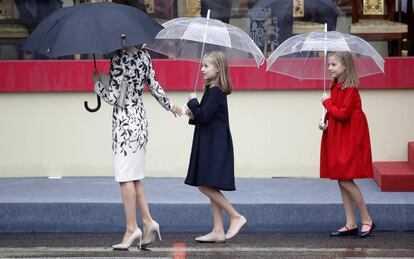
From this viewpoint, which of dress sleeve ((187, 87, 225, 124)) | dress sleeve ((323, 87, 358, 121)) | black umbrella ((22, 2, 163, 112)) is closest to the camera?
black umbrella ((22, 2, 163, 112))

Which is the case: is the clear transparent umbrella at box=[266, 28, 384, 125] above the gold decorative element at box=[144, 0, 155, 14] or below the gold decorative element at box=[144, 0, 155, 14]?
below

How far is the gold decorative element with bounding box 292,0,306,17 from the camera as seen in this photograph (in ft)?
38.4

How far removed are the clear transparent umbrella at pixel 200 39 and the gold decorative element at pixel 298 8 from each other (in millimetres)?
2552

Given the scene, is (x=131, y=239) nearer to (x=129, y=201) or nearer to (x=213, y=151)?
(x=129, y=201)

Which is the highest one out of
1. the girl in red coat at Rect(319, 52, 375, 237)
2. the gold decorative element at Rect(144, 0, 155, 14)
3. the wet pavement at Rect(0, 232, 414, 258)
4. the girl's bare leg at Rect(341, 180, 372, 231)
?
the gold decorative element at Rect(144, 0, 155, 14)

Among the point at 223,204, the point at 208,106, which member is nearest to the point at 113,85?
the point at 208,106

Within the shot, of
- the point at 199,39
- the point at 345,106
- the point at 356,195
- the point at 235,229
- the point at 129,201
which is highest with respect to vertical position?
the point at 199,39

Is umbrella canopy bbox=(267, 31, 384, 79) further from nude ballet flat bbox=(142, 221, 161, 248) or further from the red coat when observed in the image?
nude ballet flat bbox=(142, 221, 161, 248)

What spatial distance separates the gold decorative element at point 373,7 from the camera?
460 inches

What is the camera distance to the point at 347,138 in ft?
29.9

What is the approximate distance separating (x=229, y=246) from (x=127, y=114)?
1.34m

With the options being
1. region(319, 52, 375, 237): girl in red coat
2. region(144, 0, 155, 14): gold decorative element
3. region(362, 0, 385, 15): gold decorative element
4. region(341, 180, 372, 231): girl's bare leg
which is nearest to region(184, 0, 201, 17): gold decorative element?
region(144, 0, 155, 14): gold decorative element

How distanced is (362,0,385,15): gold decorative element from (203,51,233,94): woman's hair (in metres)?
3.40

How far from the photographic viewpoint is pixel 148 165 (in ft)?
37.9
